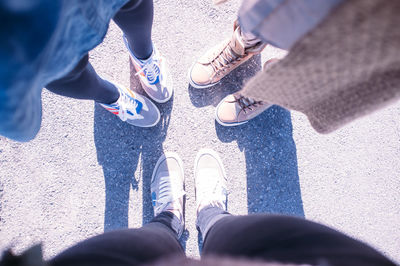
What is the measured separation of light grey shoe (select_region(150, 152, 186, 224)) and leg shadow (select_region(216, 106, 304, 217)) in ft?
1.18

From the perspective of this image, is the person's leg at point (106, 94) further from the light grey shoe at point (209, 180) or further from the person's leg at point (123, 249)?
the person's leg at point (123, 249)

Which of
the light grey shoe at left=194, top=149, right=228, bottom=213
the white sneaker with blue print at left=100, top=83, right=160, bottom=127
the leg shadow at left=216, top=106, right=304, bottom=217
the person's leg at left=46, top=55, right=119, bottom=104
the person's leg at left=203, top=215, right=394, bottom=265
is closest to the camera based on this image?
the person's leg at left=203, top=215, right=394, bottom=265

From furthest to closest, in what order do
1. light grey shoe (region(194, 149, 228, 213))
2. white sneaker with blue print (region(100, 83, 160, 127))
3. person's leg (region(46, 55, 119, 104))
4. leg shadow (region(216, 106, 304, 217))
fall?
leg shadow (region(216, 106, 304, 217)) < light grey shoe (region(194, 149, 228, 213)) < white sneaker with blue print (region(100, 83, 160, 127)) < person's leg (region(46, 55, 119, 104))

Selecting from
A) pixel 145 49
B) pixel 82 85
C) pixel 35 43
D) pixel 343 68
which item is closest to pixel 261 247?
pixel 343 68

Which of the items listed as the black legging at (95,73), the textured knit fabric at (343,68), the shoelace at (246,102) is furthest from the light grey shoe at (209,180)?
the textured knit fabric at (343,68)

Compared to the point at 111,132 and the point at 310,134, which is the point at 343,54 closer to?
the point at 310,134

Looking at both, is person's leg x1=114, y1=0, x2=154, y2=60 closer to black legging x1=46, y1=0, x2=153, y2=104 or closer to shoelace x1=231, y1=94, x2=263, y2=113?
black legging x1=46, y1=0, x2=153, y2=104

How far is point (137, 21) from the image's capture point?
35.5 inches

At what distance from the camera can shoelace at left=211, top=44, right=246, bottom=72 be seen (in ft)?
4.33

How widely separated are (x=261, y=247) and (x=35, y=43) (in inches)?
28.1

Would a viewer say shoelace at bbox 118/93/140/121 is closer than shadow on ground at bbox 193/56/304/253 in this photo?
Yes

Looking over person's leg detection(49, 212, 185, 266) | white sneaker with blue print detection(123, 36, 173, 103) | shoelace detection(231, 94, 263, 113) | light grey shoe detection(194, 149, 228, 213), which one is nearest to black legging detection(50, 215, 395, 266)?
person's leg detection(49, 212, 185, 266)

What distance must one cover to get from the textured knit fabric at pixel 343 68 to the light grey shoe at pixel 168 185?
992 millimetres

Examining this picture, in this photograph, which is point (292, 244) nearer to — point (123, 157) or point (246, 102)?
point (246, 102)
